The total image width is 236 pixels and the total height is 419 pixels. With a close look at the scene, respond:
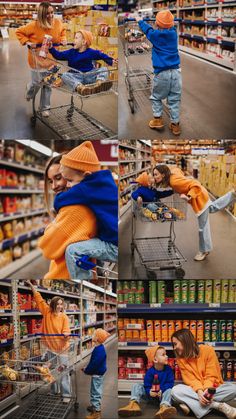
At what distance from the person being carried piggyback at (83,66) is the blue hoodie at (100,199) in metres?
0.57

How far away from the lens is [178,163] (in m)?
3.06

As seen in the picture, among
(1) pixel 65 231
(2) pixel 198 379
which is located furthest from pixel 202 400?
(1) pixel 65 231

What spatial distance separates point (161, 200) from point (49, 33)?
135 centimetres

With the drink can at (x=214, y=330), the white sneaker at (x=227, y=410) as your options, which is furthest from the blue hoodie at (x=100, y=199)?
the white sneaker at (x=227, y=410)

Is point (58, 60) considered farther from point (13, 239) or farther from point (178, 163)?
point (13, 239)

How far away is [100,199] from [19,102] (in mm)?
841

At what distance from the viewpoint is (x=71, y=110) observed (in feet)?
9.48

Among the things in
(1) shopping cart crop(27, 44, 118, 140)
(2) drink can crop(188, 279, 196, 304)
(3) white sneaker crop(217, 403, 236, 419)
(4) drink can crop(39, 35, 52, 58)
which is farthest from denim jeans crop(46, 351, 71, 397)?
(4) drink can crop(39, 35, 52, 58)

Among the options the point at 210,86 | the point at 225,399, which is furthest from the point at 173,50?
the point at 225,399

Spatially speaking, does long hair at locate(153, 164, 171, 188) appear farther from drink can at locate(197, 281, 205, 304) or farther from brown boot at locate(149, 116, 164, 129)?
drink can at locate(197, 281, 205, 304)

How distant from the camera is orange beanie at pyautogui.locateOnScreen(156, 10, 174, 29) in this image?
9.18ft

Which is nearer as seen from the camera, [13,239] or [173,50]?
[173,50]

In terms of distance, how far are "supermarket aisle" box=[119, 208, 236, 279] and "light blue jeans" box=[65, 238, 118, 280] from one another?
0.28 ft

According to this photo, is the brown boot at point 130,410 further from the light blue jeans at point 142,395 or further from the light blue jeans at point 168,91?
the light blue jeans at point 168,91
